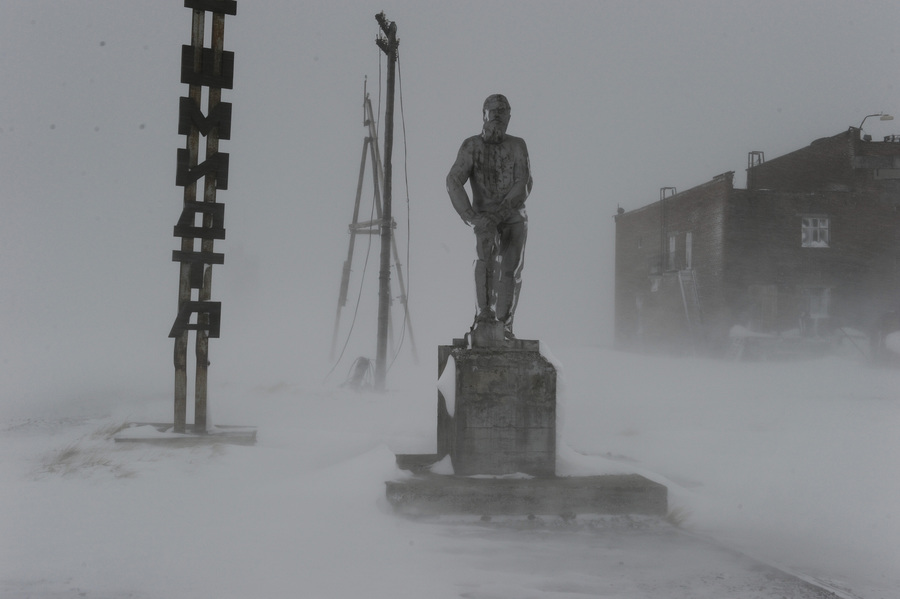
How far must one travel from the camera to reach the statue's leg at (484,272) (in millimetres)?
5789

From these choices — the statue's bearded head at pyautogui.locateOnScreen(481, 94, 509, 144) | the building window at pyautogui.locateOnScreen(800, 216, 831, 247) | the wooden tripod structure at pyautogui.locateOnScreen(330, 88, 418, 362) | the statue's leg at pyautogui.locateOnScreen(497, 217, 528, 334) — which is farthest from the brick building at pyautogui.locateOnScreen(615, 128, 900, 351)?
the statue's bearded head at pyautogui.locateOnScreen(481, 94, 509, 144)

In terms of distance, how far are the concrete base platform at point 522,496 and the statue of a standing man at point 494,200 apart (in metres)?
1.33

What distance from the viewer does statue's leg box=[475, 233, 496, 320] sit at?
5.79 m

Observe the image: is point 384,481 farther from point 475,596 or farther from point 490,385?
A: point 475,596

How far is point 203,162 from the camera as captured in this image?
7043 mm

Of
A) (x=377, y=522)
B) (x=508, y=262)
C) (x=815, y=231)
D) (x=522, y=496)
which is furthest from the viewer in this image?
(x=815, y=231)

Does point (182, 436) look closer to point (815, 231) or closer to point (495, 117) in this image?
point (495, 117)

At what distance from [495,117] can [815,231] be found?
74.4ft

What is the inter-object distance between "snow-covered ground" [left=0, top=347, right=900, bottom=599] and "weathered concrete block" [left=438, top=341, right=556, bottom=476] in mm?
275

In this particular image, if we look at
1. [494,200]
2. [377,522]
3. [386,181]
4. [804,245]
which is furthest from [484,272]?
[804,245]

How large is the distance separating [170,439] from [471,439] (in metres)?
3.32

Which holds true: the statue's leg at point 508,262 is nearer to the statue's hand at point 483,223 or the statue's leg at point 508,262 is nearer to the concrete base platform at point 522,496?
the statue's hand at point 483,223

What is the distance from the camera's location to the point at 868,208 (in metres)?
24.6

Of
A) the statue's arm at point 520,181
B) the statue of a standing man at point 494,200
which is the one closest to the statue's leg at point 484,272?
the statue of a standing man at point 494,200
